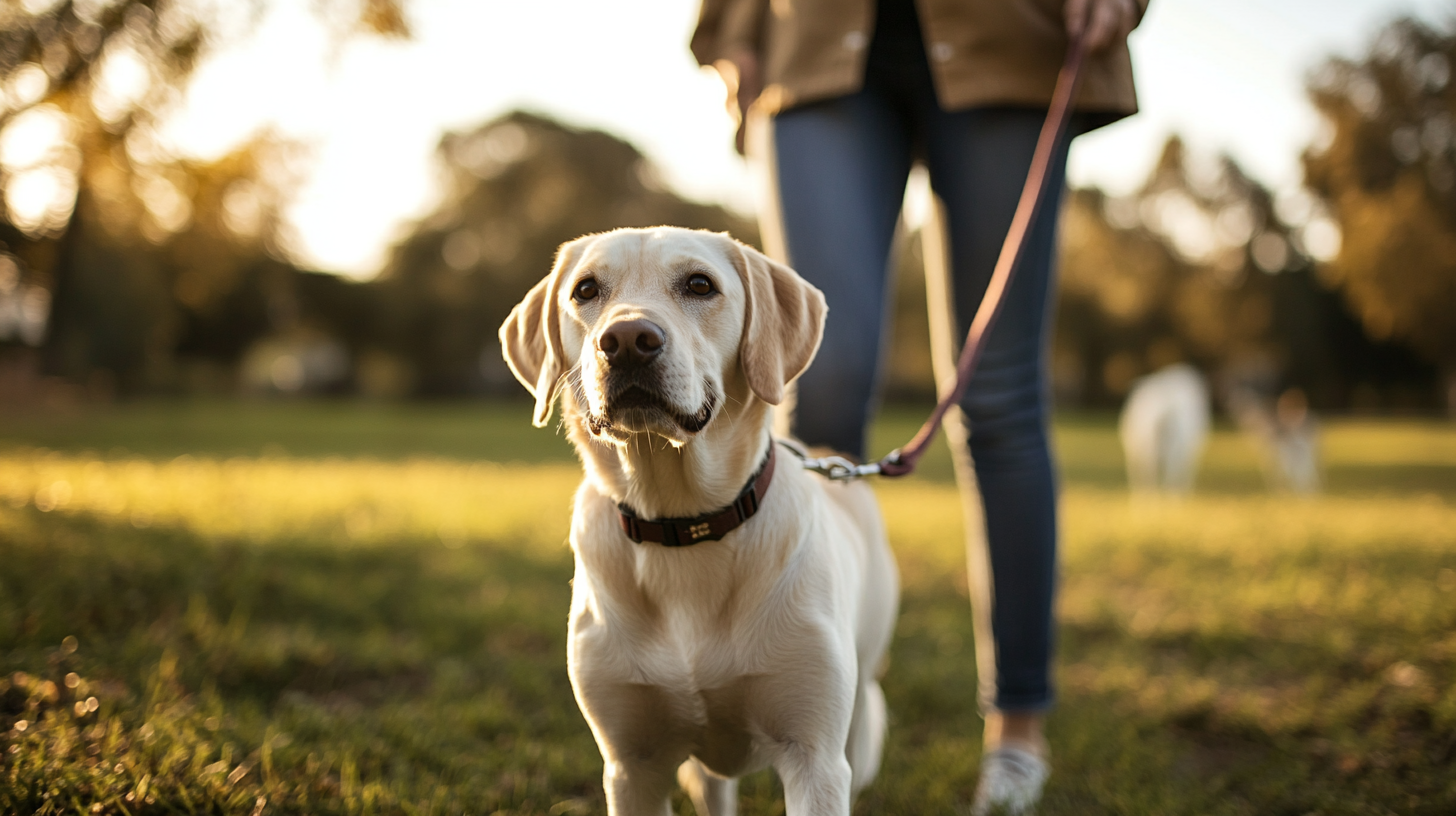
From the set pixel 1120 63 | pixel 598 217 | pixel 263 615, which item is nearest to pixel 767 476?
pixel 1120 63

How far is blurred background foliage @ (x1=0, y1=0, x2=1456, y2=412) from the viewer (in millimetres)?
5699

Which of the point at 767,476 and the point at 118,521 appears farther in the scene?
the point at 118,521

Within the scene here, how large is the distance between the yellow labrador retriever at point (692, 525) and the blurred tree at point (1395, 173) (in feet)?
41.2

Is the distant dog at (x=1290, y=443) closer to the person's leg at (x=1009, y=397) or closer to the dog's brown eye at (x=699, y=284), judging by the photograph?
the person's leg at (x=1009, y=397)

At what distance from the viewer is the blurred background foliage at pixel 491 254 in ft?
18.7

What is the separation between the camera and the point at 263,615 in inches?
140

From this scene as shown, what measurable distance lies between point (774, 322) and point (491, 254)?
123ft

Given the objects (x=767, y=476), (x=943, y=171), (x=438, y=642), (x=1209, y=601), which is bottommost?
(x=1209, y=601)

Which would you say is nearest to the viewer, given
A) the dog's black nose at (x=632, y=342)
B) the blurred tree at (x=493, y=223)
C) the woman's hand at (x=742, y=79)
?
the dog's black nose at (x=632, y=342)

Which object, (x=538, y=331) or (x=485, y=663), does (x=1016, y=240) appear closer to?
(x=538, y=331)

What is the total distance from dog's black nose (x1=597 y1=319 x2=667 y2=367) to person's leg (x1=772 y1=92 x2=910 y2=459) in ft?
2.85

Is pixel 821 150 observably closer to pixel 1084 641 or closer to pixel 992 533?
pixel 992 533

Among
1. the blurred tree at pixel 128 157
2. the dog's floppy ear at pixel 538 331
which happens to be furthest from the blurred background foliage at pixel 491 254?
the dog's floppy ear at pixel 538 331

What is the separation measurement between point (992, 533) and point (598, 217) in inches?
1455
